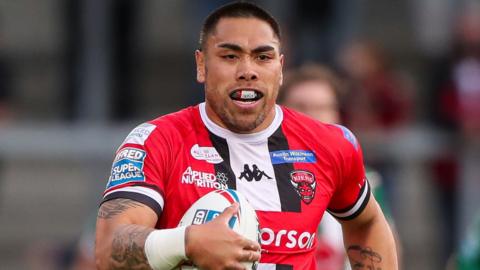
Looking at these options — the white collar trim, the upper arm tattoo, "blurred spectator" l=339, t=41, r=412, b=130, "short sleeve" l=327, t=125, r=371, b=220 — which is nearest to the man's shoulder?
"short sleeve" l=327, t=125, r=371, b=220

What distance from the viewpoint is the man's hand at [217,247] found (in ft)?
15.1

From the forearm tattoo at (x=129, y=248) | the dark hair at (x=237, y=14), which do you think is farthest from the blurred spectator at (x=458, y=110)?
the forearm tattoo at (x=129, y=248)

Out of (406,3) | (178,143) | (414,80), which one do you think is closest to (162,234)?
(178,143)

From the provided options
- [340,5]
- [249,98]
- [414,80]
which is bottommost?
[414,80]

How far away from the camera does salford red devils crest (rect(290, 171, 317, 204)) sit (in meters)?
5.34

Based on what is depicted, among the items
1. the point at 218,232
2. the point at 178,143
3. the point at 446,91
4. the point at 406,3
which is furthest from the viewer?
the point at 406,3

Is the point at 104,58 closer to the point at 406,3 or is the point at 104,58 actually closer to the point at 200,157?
the point at 406,3

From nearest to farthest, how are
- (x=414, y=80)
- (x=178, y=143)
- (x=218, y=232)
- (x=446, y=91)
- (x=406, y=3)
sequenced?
(x=218, y=232)
(x=178, y=143)
(x=446, y=91)
(x=414, y=80)
(x=406, y=3)

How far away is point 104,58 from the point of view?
447 inches

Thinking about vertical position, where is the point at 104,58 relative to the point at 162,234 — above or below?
below

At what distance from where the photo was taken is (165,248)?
15.4 feet

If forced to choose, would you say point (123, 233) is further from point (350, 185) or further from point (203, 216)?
point (350, 185)

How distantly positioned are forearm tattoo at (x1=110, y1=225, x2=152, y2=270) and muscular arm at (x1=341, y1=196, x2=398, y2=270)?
1229 millimetres

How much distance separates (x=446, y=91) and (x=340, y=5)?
131 centimetres
